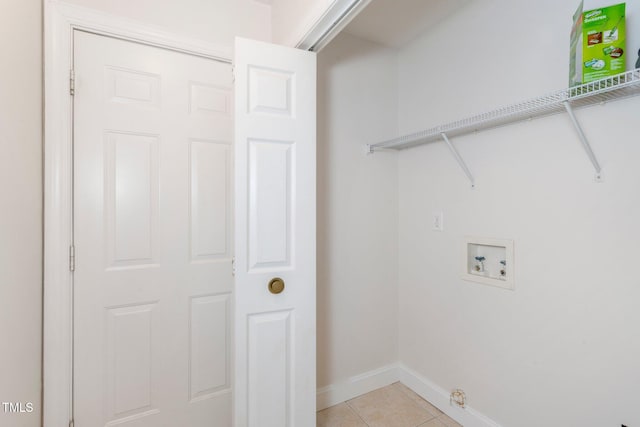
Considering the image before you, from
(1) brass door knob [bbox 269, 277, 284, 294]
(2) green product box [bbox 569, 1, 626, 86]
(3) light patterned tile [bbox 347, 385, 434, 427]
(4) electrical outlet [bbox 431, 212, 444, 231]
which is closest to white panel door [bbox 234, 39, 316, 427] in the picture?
(1) brass door knob [bbox 269, 277, 284, 294]

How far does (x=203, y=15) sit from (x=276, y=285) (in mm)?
1503

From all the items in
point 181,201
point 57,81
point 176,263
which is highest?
point 57,81

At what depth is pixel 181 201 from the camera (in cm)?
152

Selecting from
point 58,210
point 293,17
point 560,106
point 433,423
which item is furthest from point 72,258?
point 560,106

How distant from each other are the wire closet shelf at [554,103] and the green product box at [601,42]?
0.13ft

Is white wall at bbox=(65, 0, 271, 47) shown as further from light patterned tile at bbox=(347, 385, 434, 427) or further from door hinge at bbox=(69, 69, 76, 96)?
light patterned tile at bbox=(347, 385, 434, 427)

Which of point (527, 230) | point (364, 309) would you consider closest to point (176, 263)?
point (364, 309)

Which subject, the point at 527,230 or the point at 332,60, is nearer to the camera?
the point at 527,230

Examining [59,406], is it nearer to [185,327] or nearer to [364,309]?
[185,327]

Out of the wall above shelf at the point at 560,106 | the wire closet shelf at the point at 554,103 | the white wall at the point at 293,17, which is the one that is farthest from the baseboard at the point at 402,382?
the white wall at the point at 293,17

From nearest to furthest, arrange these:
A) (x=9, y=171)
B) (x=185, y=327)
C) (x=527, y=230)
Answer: (x=9, y=171), (x=527, y=230), (x=185, y=327)

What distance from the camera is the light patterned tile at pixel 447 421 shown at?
66.9 inches

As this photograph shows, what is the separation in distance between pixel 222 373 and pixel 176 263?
2.25 feet

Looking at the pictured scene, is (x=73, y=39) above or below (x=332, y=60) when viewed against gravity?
below
